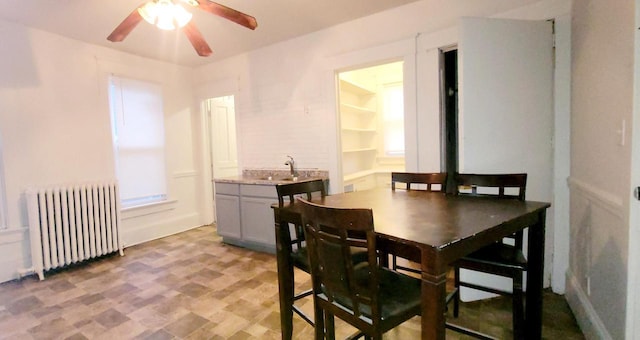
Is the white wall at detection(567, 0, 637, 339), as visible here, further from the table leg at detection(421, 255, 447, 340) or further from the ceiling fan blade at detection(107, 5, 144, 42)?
the ceiling fan blade at detection(107, 5, 144, 42)

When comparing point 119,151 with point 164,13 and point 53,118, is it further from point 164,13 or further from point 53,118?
point 164,13

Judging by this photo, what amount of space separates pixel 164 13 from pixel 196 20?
130 cm

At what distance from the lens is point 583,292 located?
208 cm

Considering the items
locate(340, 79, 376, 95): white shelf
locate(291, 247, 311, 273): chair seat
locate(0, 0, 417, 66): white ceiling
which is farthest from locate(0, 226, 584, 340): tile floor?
locate(0, 0, 417, 66): white ceiling

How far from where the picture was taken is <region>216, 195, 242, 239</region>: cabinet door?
155 inches

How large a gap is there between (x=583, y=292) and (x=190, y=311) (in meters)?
2.69

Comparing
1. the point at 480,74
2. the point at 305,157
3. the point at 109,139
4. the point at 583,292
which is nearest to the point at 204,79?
the point at 109,139

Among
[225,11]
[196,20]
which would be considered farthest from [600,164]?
[196,20]

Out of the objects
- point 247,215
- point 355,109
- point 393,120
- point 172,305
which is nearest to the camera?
point 172,305

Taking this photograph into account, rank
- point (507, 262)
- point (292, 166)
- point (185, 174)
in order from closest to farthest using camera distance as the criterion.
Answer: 1. point (507, 262)
2. point (292, 166)
3. point (185, 174)

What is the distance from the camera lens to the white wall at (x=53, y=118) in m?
3.16

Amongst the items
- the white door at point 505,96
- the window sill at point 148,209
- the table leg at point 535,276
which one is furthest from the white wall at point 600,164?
the window sill at point 148,209

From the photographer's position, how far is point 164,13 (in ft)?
6.79

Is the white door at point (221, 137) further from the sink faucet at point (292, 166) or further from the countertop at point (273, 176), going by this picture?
the sink faucet at point (292, 166)
